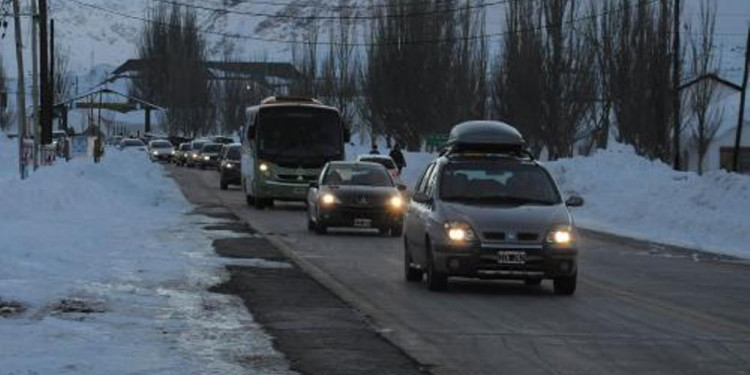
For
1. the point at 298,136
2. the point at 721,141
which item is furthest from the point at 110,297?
the point at 721,141

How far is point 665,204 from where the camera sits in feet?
103

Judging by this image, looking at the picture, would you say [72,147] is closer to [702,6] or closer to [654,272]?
[702,6]

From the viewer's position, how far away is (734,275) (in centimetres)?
1945

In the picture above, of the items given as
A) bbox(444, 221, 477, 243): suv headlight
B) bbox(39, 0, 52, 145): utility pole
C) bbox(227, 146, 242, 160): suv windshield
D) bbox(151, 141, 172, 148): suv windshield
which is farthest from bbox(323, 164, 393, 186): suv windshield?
bbox(151, 141, 172, 148): suv windshield

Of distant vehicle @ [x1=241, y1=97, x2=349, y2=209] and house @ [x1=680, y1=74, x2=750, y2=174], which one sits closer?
distant vehicle @ [x1=241, y1=97, x2=349, y2=209]

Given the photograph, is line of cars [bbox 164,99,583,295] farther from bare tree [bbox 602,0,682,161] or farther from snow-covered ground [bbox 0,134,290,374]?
bare tree [bbox 602,0,682,161]

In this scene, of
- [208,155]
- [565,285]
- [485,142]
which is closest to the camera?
[565,285]

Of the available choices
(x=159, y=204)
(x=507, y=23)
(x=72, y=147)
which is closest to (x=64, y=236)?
(x=159, y=204)

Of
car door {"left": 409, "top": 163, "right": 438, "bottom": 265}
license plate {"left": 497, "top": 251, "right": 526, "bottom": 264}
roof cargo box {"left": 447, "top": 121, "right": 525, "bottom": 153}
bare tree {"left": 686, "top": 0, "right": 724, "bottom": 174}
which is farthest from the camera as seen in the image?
bare tree {"left": 686, "top": 0, "right": 724, "bottom": 174}

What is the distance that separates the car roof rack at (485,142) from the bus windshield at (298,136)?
15525mm

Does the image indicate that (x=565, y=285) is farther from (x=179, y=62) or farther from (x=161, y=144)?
(x=179, y=62)

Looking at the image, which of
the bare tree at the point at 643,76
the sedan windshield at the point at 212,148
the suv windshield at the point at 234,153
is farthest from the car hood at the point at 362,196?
the sedan windshield at the point at 212,148

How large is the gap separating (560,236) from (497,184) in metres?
1.29

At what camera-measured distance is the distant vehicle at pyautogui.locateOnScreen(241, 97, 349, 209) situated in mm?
34469
